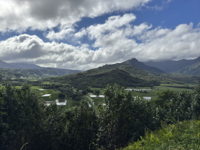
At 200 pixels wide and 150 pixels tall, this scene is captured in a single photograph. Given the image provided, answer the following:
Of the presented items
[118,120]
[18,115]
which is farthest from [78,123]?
[118,120]

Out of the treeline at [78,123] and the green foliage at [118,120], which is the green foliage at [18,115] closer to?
the treeline at [78,123]

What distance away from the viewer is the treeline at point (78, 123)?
1609 cm

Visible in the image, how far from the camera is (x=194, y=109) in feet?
94.7

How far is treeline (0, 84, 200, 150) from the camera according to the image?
16094mm

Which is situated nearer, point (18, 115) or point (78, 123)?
point (18, 115)

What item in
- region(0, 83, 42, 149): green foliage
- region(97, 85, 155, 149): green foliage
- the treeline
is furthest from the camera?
region(0, 83, 42, 149): green foliage

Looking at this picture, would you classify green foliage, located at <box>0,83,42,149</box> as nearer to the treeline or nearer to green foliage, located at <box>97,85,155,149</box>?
the treeline

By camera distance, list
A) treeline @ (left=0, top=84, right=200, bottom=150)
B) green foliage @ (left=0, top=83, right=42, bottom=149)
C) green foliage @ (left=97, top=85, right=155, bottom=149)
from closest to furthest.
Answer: green foliage @ (left=97, top=85, right=155, bottom=149) → treeline @ (left=0, top=84, right=200, bottom=150) → green foliage @ (left=0, top=83, right=42, bottom=149)

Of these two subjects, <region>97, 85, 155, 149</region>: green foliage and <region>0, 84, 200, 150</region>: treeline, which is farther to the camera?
<region>0, 84, 200, 150</region>: treeline

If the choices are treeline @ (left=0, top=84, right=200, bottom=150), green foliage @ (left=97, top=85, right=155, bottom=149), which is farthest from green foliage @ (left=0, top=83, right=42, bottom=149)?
green foliage @ (left=97, top=85, right=155, bottom=149)

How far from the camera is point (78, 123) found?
2459 cm

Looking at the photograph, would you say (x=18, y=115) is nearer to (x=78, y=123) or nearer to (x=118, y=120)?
(x=78, y=123)

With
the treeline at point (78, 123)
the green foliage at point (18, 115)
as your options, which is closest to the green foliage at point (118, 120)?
the treeline at point (78, 123)

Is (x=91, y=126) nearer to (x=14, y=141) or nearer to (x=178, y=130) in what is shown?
(x=14, y=141)
